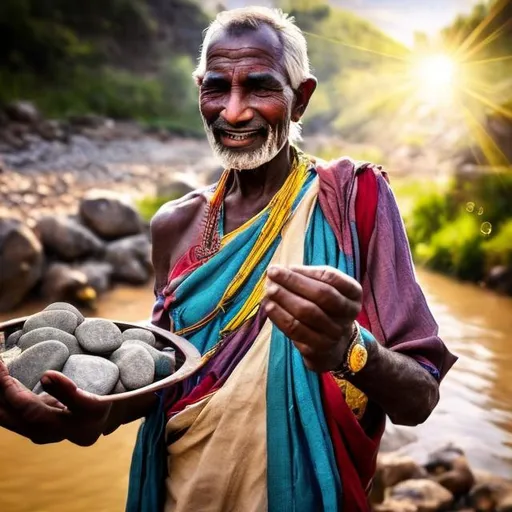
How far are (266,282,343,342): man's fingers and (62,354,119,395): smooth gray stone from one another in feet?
1.60

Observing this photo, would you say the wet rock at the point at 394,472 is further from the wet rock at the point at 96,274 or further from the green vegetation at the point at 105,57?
the green vegetation at the point at 105,57

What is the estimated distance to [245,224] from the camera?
69.1 inches

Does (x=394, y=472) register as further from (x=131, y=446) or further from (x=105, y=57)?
(x=105, y=57)

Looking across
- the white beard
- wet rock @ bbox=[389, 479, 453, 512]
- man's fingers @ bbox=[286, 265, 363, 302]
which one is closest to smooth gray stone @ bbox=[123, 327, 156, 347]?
the white beard

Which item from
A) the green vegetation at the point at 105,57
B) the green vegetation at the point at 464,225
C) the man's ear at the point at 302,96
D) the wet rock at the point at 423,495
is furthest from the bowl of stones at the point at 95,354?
the green vegetation at the point at 105,57

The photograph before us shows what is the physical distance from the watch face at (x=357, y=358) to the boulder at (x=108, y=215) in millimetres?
6448

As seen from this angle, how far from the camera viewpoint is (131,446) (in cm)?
408

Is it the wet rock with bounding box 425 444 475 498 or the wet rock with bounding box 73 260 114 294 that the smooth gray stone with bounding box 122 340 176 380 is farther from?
the wet rock with bounding box 73 260 114 294

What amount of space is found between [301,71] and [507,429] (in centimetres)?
351

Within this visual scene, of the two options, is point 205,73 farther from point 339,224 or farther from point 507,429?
point 507,429

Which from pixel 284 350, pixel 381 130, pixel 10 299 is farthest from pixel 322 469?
pixel 381 130

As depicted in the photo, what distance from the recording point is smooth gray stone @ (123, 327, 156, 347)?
62.1 inches

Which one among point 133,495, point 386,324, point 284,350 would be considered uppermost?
point 386,324

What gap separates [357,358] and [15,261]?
525 centimetres
